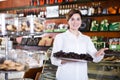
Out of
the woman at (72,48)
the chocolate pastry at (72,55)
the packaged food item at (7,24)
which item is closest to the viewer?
the chocolate pastry at (72,55)

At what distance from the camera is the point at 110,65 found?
10.9ft

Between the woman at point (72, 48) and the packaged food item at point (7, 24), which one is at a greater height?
the packaged food item at point (7, 24)

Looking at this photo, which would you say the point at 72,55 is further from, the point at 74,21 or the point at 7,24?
the point at 7,24

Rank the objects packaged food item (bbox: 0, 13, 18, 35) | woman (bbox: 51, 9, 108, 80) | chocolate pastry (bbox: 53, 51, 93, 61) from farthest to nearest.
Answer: packaged food item (bbox: 0, 13, 18, 35), woman (bbox: 51, 9, 108, 80), chocolate pastry (bbox: 53, 51, 93, 61)

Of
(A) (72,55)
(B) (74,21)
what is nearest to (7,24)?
(B) (74,21)

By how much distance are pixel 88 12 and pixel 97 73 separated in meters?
3.89

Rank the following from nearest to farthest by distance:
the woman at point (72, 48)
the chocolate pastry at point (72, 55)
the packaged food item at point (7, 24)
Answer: the chocolate pastry at point (72, 55)
the woman at point (72, 48)
the packaged food item at point (7, 24)

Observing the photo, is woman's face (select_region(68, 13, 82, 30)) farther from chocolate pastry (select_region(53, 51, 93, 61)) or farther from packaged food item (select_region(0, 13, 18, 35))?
packaged food item (select_region(0, 13, 18, 35))

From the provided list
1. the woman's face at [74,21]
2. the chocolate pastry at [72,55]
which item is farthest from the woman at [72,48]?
the chocolate pastry at [72,55]

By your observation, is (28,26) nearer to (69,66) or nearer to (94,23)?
(69,66)

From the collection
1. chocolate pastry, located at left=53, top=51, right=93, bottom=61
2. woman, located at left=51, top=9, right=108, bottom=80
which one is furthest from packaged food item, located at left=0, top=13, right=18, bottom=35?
chocolate pastry, located at left=53, top=51, right=93, bottom=61

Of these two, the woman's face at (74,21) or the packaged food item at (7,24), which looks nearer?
the woman's face at (74,21)

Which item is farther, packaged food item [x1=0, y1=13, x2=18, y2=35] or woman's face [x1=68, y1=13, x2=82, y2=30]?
packaged food item [x1=0, y1=13, x2=18, y2=35]

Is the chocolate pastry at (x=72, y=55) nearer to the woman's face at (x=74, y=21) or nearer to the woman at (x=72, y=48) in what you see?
the woman at (x=72, y=48)
